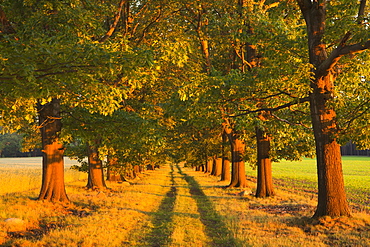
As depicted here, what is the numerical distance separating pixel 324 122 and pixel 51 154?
12323 mm

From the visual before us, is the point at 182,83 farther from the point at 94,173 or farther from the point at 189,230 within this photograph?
the point at 94,173

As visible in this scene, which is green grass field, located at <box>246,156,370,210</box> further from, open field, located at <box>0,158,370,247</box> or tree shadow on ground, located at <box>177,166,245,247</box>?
tree shadow on ground, located at <box>177,166,245,247</box>

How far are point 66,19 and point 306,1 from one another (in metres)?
9.52

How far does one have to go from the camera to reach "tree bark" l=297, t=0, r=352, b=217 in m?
11.0

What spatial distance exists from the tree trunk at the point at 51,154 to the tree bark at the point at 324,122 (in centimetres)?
1156

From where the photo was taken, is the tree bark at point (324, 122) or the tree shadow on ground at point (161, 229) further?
the tree bark at point (324, 122)

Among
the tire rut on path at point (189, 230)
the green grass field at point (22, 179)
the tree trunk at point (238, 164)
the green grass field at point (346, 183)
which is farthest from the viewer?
the tree trunk at point (238, 164)

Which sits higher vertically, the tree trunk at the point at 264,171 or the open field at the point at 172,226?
the tree trunk at the point at 264,171

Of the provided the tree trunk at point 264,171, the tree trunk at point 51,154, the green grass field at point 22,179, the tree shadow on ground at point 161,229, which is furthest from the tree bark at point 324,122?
the green grass field at point 22,179

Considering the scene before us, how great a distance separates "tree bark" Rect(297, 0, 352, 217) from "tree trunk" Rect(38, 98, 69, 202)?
37.9 feet

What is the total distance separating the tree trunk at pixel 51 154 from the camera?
581 inches

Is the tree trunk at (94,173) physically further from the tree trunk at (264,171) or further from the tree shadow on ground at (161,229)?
the tree trunk at (264,171)

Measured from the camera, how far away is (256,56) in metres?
19.6

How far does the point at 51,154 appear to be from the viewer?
1491 centimetres
